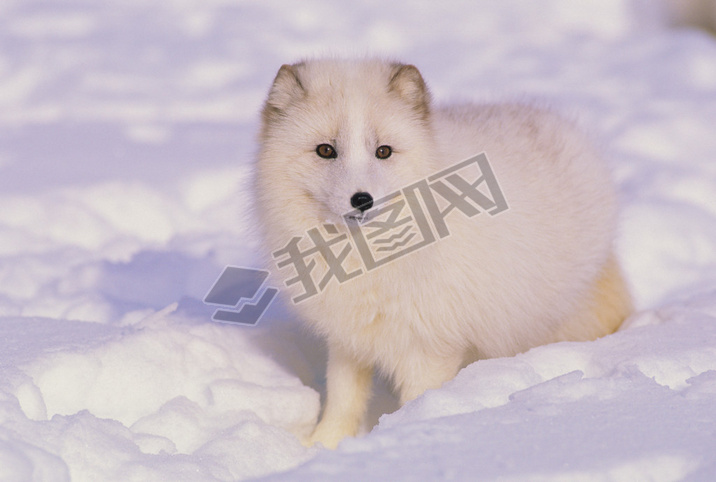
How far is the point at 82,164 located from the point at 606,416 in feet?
14.1

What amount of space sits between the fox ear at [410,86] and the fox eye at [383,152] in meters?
0.19

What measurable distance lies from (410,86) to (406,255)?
0.54 metres

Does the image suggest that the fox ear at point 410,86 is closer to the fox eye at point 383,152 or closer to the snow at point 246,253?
the fox eye at point 383,152

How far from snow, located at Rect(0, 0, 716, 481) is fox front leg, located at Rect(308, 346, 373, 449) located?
9 cm

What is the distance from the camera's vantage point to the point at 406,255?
2609mm

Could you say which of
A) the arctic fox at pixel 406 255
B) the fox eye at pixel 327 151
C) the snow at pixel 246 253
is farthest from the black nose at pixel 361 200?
the snow at pixel 246 253

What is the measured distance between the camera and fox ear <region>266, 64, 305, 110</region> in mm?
2650

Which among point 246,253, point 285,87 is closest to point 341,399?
point 285,87

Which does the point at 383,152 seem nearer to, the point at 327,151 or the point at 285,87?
the point at 327,151

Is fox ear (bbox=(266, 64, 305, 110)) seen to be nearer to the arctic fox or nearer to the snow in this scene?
the arctic fox

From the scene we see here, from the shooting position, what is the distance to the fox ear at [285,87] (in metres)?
2.65

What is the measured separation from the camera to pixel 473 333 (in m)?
2.77

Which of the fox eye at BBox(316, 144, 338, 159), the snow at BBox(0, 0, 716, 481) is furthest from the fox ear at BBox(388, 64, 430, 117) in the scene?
the snow at BBox(0, 0, 716, 481)

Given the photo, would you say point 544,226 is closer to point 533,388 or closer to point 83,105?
point 533,388
